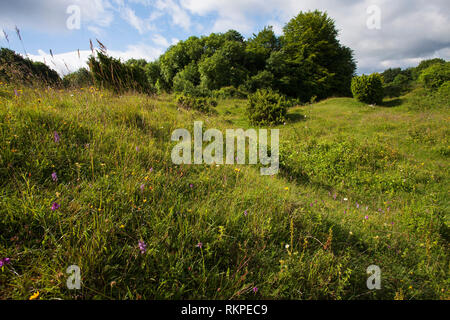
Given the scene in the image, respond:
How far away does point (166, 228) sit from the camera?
1945 mm

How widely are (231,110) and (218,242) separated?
42.9ft

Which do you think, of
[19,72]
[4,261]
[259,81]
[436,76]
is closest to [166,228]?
[4,261]

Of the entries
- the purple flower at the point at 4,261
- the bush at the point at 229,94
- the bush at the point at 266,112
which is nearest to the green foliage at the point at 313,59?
the bush at the point at 229,94

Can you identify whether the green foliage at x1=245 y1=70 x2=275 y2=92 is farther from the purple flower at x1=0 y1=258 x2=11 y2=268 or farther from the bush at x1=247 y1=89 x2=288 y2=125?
the purple flower at x1=0 y1=258 x2=11 y2=268

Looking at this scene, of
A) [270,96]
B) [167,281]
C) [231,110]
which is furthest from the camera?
→ [231,110]

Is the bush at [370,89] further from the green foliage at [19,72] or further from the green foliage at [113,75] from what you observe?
the green foliage at [19,72]

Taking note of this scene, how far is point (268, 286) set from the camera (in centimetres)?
169

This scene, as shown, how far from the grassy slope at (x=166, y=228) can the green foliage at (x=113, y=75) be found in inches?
50.7

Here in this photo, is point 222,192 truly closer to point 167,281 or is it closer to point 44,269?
point 167,281

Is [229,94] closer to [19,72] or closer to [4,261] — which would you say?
[19,72]

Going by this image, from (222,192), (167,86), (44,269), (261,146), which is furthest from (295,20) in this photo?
(44,269)

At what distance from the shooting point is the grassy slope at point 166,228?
1.54 meters

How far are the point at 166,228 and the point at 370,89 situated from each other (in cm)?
1851

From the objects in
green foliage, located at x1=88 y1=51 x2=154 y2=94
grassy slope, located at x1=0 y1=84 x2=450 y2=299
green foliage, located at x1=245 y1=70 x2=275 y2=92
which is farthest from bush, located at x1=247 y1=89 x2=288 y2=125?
green foliage, located at x1=245 y1=70 x2=275 y2=92
